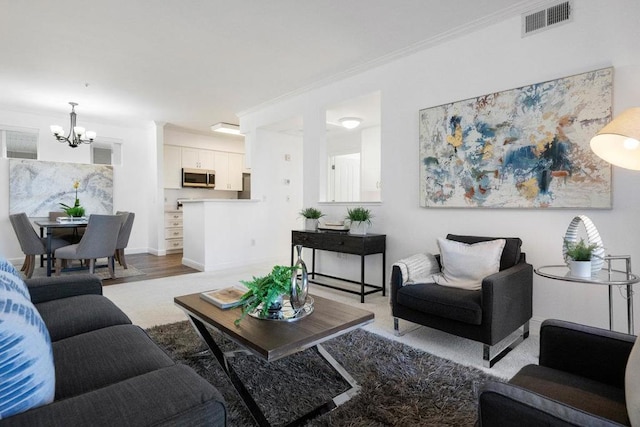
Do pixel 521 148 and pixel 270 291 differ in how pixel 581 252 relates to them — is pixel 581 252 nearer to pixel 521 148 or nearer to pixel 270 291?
pixel 521 148

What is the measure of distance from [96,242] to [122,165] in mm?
2978

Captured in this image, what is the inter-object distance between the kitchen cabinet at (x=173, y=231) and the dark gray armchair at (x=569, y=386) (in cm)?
685

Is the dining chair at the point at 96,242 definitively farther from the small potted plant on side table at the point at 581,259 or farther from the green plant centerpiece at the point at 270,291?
the small potted plant on side table at the point at 581,259

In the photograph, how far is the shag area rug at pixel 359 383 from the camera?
1601 millimetres

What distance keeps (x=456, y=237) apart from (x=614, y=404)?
6.36ft

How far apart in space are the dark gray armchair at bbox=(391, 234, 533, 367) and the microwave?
6024 millimetres

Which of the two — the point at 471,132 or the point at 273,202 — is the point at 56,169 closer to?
the point at 273,202

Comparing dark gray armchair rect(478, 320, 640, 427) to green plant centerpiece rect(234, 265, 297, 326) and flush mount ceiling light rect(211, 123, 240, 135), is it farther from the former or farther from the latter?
flush mount ceiling light rect(211, 123, 240, 135)

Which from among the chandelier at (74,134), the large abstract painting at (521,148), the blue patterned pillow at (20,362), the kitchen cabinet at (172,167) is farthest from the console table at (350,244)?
the kitchen cabinet at (172,167)

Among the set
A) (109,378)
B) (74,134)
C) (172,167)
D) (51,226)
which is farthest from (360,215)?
(172,167)

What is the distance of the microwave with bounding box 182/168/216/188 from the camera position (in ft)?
24.2

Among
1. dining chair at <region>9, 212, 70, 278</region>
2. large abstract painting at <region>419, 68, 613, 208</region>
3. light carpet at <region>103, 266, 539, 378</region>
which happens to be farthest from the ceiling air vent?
dining chair at <region>9, 212, 70, 278</region>

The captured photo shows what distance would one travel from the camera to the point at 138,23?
301cm

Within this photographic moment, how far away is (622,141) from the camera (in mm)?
1938
